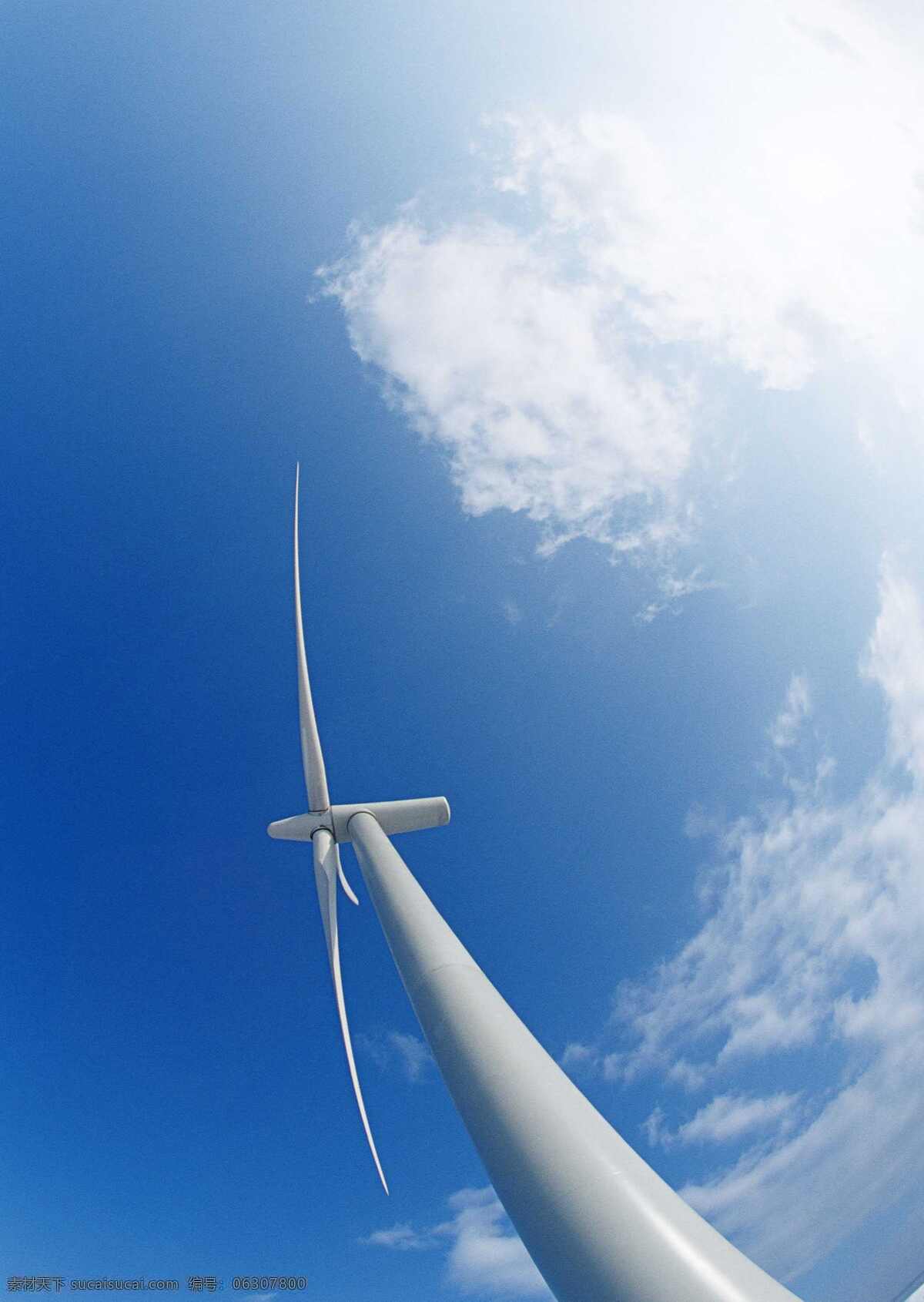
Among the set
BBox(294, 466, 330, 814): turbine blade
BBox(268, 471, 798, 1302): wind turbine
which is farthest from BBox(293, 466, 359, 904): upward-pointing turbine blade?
BBox(268, 471, 798, 1302): wind turbine

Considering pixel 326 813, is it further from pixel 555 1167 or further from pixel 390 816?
pixel 555 1167

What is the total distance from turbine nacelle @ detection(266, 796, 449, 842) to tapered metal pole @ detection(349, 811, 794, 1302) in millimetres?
10086

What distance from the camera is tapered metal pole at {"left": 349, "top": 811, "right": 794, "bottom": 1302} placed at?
331 cm

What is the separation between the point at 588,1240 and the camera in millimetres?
3748

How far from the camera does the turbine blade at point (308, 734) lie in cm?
1753

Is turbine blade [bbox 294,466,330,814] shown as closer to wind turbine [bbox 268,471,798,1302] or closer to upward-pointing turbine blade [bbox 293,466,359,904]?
upward-pointing turbine blade [bbox 293,466,359,904]

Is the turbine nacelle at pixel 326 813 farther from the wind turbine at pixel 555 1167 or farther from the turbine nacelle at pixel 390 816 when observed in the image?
the wind turbine at pixel 555 1167

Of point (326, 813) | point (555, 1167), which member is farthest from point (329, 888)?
point (555, 1167)

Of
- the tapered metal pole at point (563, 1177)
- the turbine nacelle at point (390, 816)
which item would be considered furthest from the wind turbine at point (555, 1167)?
the turbine nacelle at point (390, 816)

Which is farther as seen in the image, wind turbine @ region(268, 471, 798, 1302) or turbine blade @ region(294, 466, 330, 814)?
turbine blade @ region(294, 466, 330, 814)

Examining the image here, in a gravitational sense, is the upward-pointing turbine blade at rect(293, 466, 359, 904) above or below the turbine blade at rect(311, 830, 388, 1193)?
above

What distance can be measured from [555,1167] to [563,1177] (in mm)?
123

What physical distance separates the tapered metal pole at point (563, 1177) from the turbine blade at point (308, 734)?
36.2 feet

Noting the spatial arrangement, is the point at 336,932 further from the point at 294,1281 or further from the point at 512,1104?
the point at 294,1281
